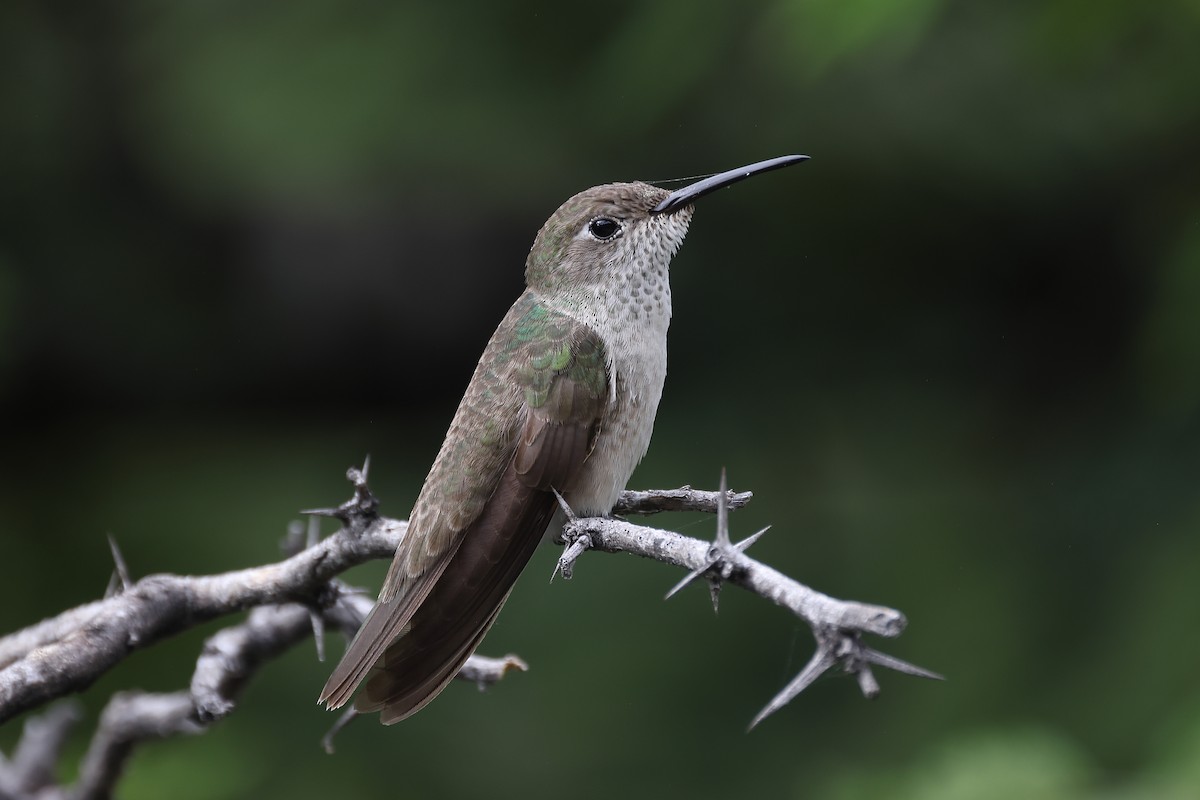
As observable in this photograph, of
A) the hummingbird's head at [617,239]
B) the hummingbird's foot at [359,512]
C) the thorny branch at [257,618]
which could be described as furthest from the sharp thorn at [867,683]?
the hummingbird's head at [617,239]

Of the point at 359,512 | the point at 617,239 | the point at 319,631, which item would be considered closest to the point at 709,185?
the point at 617,239

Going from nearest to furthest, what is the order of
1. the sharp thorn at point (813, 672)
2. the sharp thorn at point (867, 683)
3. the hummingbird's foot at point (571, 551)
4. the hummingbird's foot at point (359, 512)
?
the sharp thorn at point (867, 683) → the sharp thorn at point (813, 672) → the hummingbird's foot at point (571, 551) → the hummingbird's foot at point (359, 512)

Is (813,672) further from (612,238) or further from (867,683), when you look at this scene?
(612,238)

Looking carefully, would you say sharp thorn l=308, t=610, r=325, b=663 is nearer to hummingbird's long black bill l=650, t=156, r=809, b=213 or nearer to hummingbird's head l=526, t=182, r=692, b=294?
hummingbird's head l=526, t=182, r=692, b=294

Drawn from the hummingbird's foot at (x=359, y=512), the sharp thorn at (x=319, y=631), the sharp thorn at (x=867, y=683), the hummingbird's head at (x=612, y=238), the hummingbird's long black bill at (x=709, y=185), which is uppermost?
the hummingbird's long black bill at (x=709, y=185)

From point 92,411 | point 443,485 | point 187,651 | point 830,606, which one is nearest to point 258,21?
point 92,411

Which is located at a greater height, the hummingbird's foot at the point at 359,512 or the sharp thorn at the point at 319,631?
the hummingbird's foot at the point at 359,512

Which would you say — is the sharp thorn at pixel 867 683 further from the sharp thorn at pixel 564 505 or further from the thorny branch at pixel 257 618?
the sharp thorn at pixel 564 505

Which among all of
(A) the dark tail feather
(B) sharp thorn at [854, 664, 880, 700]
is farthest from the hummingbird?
(B) sharp thorn at [854, 664, 880, 700]

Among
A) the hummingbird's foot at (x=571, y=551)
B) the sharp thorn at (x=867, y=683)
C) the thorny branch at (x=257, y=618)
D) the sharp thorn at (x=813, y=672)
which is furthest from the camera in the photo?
the hummingbird's foot at (x=571, y=551)
